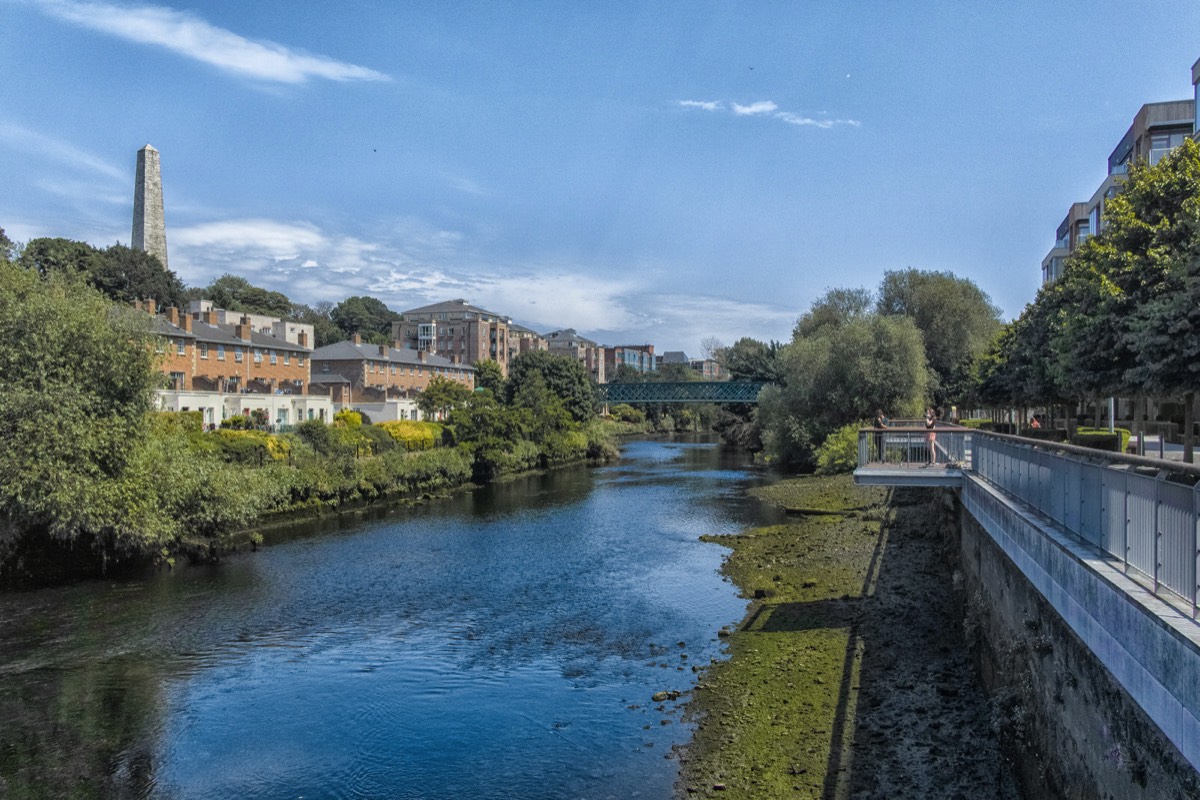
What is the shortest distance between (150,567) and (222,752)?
16.0 metres

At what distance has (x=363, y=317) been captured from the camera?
141875 millimetres

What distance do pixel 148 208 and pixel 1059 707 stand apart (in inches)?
4381

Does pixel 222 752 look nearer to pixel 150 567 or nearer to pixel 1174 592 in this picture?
pixel 1174 592

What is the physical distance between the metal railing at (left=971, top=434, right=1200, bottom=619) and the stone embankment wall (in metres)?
0.50

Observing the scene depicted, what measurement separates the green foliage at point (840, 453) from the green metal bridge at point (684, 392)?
117 ft

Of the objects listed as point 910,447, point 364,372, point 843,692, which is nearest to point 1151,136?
point 910,447

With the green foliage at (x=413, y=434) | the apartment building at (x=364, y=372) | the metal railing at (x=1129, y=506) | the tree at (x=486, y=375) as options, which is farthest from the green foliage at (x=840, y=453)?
the tree at (x=486, y=375)

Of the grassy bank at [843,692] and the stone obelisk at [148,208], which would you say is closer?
the grassy bank at [843,692]

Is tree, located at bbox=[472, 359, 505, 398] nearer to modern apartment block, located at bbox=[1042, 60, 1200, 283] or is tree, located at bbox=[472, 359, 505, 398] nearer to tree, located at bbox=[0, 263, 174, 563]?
modern apartment block, located at bbox=[1042, 60, 1200, 283]

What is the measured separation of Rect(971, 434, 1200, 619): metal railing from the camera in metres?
6.96

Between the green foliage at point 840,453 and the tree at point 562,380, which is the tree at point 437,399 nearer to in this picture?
the tree at point 562,380

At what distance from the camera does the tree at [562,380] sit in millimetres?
77812

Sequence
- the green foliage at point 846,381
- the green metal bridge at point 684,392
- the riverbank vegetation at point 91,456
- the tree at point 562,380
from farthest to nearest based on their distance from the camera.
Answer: the green metal bridge at point 684,392 → the tree at point 562,380 → the green foliage at point 846,381 → the riverbank vegetation at point 91,456

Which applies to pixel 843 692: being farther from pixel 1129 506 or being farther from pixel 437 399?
pixel 437 399
